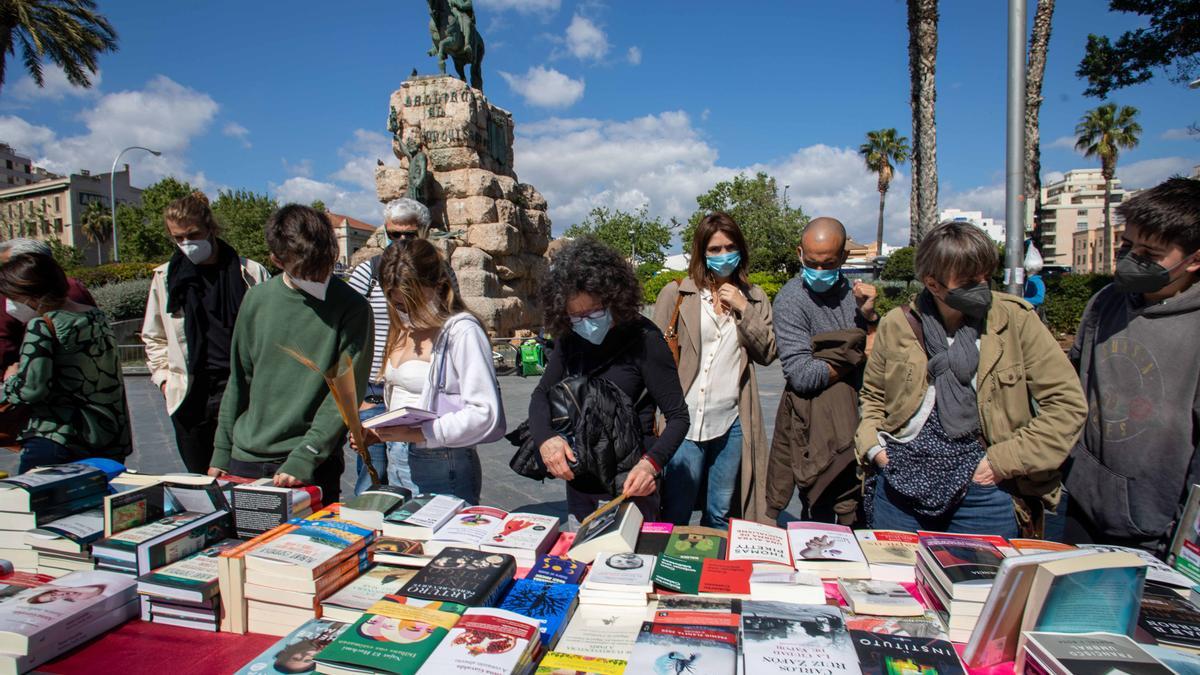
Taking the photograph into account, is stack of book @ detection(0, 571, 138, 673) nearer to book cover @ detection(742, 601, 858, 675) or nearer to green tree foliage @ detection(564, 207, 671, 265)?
book cover @ detection(742, 601, 858, 675)

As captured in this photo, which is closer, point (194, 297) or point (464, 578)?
point (464, 578)

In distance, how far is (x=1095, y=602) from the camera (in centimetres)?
142

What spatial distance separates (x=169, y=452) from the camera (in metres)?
6.43

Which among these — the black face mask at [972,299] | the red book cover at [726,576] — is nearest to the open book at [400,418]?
the red book cover at [726,576]

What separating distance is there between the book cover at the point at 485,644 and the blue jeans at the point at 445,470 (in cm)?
111

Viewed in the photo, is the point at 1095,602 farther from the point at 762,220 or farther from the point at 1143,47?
the point at 762,220

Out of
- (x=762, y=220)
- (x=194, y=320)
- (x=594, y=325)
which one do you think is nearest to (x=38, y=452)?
(x=194, y=320)

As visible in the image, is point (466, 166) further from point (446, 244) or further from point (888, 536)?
point (888, 536)

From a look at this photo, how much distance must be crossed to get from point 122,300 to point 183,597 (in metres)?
19.2

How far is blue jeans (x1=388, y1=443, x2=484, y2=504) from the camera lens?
8.69 ft

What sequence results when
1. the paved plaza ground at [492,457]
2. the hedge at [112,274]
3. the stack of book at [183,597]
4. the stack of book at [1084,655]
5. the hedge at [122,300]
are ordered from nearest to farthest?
1. the stack of book at [1084,655]
2. the stack of book at [183,597]
3. the paved plaza ground at [492,457]
4. the hedge at [122,300]
5. the hedge at [112,274]

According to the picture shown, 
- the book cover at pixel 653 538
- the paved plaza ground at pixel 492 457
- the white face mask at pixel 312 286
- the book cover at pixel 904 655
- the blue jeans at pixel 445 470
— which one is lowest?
the paved plaza ground at pixel 492 457

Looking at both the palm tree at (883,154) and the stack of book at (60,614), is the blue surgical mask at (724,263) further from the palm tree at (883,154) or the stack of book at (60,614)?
the palm tree at (883,154)

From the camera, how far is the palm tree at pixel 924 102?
13427 mm
